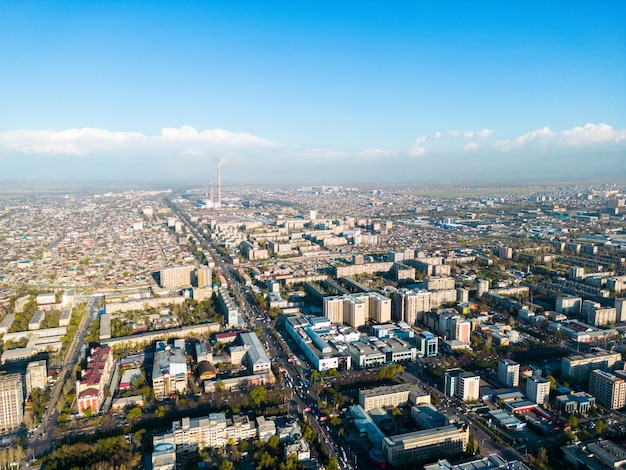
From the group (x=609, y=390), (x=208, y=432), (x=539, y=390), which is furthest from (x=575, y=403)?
(x=208, y=432)

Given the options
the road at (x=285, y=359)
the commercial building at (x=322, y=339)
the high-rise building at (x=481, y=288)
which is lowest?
the road at (x=285, y=359)

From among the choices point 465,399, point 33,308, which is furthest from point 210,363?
point 33,308

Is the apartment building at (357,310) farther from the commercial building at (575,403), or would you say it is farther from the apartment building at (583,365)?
the commercial building at (575,403)

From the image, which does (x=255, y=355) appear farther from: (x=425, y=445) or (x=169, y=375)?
(x=425, y=445)

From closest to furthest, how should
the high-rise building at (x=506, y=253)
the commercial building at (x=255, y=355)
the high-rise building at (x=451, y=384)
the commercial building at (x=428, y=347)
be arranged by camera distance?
the high-rise building at (x=451, y=384) → the commercial building at (x=255, y=355) → the commercial building at (x=428, y=347) → the high-rise building at (x=506, y=253)

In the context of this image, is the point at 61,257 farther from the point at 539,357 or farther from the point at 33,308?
the point at 539,357

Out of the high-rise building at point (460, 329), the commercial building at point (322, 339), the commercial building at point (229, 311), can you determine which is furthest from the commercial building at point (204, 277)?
the high-rise building at point (460, 329)

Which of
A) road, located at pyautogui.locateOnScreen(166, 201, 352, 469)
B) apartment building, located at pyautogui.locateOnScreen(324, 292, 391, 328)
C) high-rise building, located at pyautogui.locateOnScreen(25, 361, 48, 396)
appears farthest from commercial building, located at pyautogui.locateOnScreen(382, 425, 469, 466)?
high-rise building, located at pyautogui.locateOnScreen(25, 361, 48, 396)
